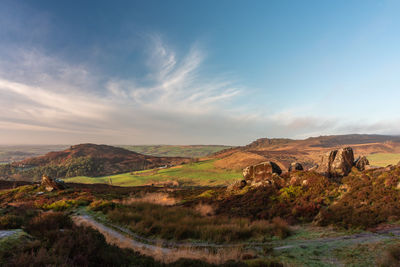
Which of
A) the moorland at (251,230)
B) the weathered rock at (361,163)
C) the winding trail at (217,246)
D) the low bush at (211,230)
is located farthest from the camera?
the weathered rock at (361,163)

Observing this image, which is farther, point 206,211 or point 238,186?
point 238,186

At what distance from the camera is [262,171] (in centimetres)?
2533

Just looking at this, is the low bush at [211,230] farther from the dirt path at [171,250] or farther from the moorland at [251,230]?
the dirt path at [171,250]

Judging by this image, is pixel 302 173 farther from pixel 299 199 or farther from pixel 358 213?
pixel 358 213

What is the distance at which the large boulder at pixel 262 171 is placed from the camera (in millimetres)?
24594

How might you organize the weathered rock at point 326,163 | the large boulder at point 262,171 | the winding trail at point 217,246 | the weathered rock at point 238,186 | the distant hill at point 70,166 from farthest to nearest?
1. the distant hill at point 70,166
2. the weathered rock at point 238,186
3. the large boulder at point 262,171
4. the weathered rock at point 326,163
5. the winding trail at point 217,246

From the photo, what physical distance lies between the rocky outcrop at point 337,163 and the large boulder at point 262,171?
5.57 meters

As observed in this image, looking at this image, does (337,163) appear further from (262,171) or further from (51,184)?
(51,184)

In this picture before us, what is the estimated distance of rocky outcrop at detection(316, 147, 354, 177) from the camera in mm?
19344

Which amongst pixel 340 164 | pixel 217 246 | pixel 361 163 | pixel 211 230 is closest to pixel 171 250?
pixel 217 246

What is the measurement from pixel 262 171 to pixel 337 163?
28.8ft

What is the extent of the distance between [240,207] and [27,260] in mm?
16526

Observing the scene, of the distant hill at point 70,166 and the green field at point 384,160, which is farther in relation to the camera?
the distant hill at point 70,166

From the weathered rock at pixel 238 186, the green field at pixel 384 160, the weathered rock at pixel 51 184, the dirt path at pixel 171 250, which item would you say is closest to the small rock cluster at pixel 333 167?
the weathered rock at pixel 238 186
